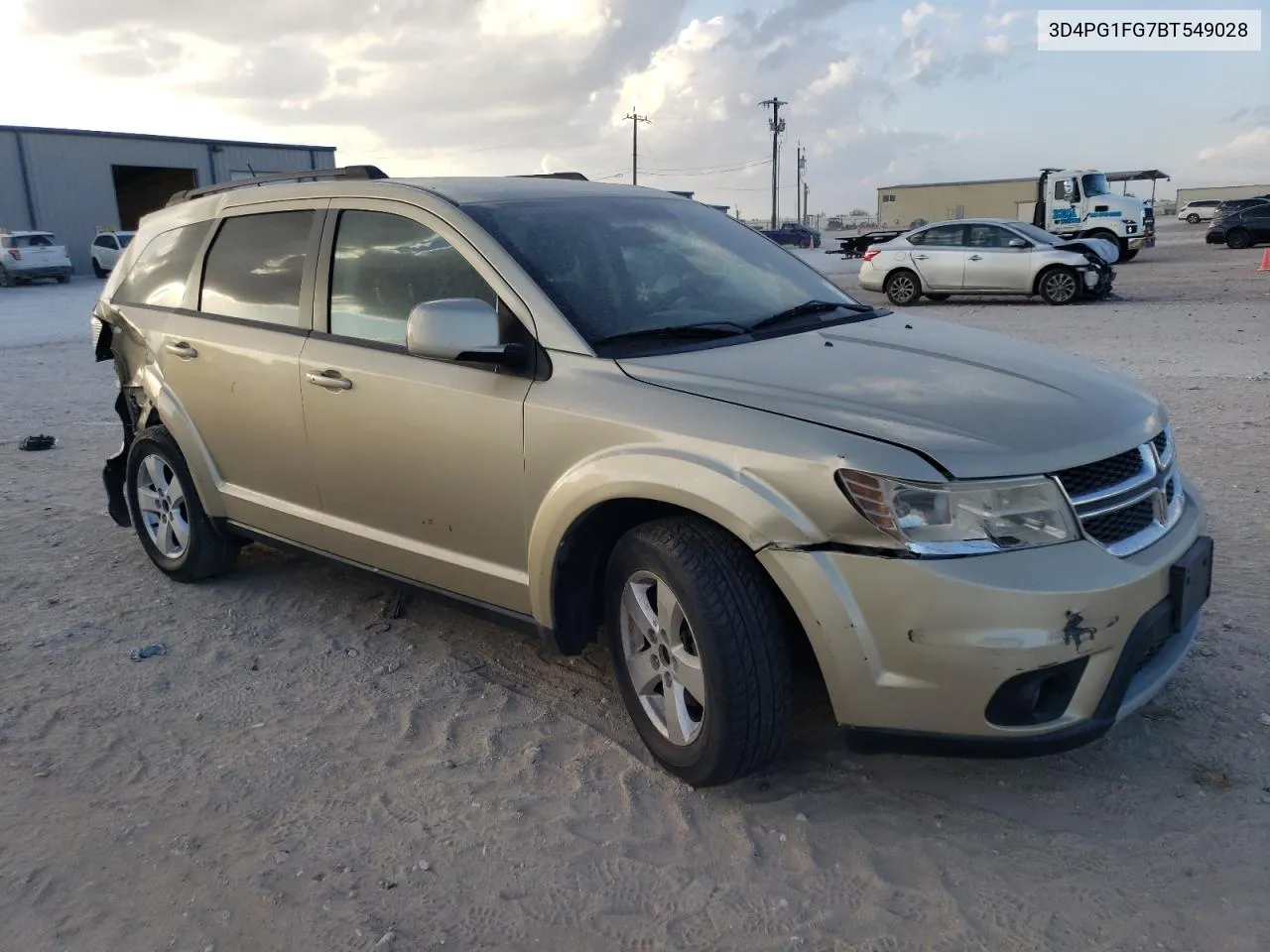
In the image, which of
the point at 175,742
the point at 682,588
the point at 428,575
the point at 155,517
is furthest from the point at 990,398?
the point at 155,517

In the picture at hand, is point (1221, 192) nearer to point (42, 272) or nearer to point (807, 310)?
point (42, 272)

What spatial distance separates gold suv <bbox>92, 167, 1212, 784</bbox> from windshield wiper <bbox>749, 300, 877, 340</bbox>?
0.01 meters

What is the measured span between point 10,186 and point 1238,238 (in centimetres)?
4111

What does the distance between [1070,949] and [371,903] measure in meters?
1.68

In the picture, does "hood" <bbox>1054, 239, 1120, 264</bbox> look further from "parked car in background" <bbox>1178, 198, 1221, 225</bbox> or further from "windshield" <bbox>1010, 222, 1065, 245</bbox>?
"parked car in background" <bbox>1178, 198, 1221, 225</bbox>

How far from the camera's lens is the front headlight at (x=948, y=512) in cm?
258

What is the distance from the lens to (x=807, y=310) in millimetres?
3869

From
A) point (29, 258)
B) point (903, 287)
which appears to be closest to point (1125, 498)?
point (903, 287)

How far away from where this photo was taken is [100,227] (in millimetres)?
39844

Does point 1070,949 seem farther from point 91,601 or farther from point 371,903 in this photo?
point 91,601

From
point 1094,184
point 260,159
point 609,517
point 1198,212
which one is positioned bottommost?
point 1198,212

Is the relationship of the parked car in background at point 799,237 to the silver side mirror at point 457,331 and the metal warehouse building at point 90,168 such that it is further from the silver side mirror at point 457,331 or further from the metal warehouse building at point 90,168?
the silver side mirror at point 457,331

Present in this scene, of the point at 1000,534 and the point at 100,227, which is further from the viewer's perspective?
the point at 100,227

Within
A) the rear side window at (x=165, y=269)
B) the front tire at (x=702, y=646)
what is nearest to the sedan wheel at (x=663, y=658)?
the front tire at (x=702, y=646)
